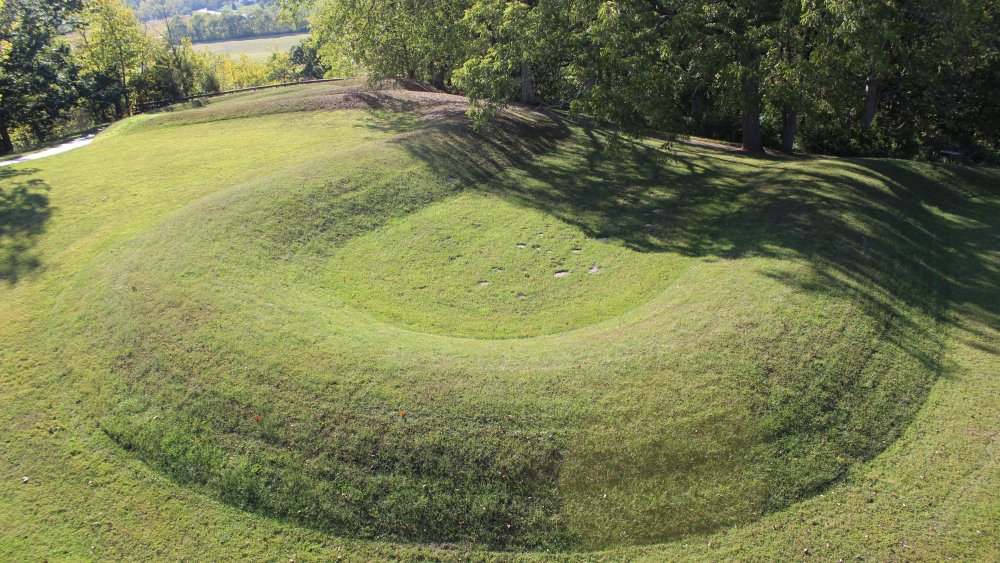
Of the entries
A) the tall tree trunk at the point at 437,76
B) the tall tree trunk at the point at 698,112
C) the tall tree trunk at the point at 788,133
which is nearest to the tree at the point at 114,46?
the tall tree trunk at the point at 437,76

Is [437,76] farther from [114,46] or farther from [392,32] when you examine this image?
[114,46]

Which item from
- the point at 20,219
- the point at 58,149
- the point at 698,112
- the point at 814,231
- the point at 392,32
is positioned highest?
the point at 392,32

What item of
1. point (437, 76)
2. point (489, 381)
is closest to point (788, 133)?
point (489, 381)

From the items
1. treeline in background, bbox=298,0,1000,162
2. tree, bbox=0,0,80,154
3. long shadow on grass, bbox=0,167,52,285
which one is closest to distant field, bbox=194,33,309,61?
tree, bbox=0,0,80,154

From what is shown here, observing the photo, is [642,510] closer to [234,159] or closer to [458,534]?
[458,534]

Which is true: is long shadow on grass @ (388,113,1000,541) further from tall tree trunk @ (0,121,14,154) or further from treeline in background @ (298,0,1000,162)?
tall tree trunk @ (0,121,14,154)

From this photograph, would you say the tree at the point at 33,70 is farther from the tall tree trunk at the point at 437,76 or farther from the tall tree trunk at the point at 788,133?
the tall tree trunk at the point at 788,133

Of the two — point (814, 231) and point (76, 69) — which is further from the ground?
point (76, 69)
